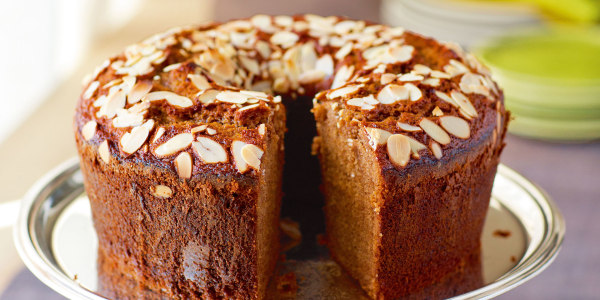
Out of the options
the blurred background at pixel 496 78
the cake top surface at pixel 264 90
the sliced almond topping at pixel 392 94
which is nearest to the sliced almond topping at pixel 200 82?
the cake top surface at pixel 264 90

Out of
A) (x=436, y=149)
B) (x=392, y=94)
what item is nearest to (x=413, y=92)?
(x=392, y=94)

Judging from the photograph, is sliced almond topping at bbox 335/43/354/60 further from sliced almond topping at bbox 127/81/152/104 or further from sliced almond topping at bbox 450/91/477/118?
sliced almond topping at bbox 127/81/152/104

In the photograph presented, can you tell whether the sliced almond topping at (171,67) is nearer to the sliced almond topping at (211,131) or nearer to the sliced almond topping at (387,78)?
the sliced almond topping at (211,131)

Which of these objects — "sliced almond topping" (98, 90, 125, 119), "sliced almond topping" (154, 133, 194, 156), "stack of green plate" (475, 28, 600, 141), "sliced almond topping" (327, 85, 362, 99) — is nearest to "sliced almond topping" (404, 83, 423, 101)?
"sliced almond topping" (327, 85, 362, 99)

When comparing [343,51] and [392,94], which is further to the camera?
[343,51]

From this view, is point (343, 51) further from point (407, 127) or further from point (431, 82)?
point (407, 127)

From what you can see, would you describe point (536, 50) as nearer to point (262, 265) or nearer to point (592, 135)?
point (592, 135)

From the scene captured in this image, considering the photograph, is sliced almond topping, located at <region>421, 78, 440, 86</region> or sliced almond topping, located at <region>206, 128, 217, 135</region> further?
sliced almond topping, located at <region>421, 78, 440, 86</region>
